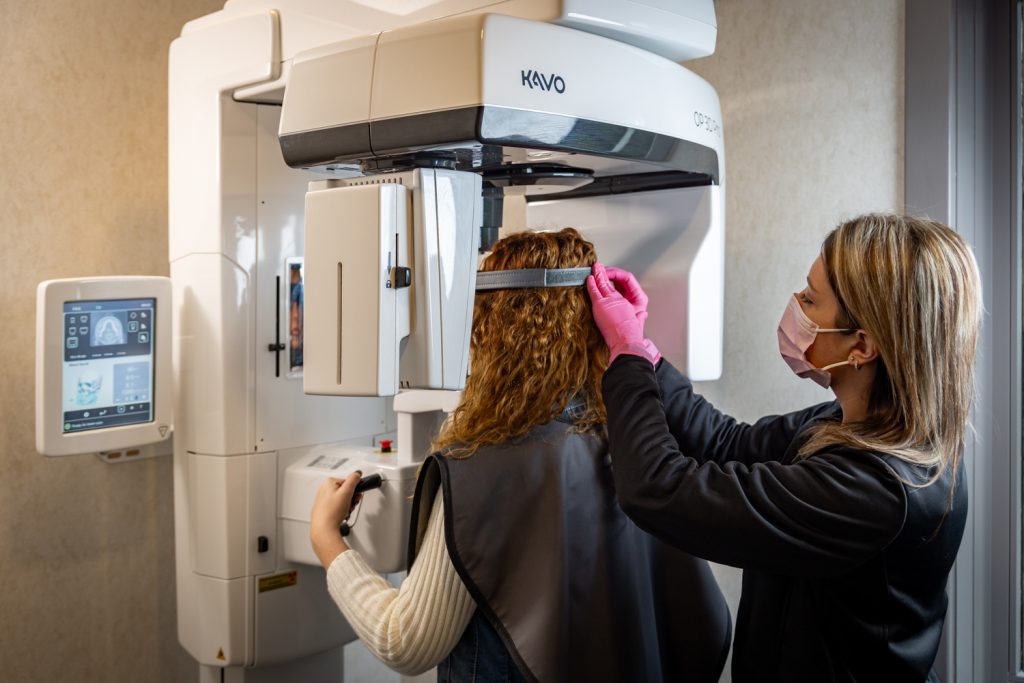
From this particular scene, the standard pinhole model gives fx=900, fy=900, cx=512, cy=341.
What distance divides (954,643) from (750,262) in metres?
0.86

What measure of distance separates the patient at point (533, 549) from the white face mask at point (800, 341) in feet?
0.86

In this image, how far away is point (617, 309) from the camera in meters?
1.28

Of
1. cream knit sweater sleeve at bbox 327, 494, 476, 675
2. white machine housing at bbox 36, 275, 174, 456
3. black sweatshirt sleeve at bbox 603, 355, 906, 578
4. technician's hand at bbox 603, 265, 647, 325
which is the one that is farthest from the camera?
white machine housing at bbox 36, 275, 174, 456

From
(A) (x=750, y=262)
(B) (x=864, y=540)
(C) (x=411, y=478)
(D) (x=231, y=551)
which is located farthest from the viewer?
(A) (x=750, y=262)

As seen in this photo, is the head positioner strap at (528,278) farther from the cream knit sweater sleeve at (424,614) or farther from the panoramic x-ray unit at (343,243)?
the cream knit sweater sleeve at (424,614)

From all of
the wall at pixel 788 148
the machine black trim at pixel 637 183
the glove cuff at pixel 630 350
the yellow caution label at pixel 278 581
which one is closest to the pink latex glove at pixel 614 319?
the glove cuff at pixel 630 350

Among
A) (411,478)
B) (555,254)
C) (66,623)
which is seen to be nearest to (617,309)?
(555,254)

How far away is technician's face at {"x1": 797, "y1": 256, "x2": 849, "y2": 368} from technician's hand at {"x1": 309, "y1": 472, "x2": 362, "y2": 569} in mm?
761

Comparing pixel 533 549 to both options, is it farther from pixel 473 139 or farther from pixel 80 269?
pixel 80 269

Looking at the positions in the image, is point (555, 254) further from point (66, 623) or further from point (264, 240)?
point (66, 623)

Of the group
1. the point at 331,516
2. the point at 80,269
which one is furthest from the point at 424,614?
the point at 80,269

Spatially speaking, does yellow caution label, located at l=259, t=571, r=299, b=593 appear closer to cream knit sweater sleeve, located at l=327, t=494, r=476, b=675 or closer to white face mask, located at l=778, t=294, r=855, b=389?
cream knit sweater sleeve, located at l=327, t=494, r=476, b=675

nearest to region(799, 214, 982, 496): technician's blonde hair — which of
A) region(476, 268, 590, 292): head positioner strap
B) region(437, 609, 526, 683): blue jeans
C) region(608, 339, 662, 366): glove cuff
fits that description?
region(608, 339, 662, 366): glove cuff

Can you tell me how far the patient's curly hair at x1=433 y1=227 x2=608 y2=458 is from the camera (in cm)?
125
